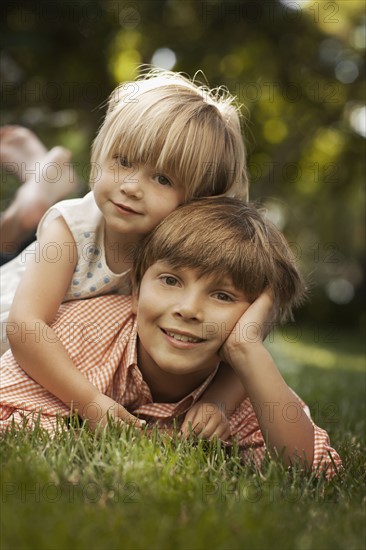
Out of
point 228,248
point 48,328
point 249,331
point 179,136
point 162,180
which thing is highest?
point 179,136

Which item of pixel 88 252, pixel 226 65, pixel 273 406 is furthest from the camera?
pixel 226 65

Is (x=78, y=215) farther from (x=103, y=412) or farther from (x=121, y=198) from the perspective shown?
(x=103, y=412)

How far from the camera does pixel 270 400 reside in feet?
8.89

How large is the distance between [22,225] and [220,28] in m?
8.66

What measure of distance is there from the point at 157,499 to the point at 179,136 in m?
1.48

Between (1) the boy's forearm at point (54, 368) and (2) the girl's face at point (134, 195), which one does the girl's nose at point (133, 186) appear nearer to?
(2) the girl's face at point (134, 195)

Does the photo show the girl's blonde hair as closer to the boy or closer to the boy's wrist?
the boy

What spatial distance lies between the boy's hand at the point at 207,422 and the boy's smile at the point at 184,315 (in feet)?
0.48

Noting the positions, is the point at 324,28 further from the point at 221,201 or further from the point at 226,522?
the point at 226,522

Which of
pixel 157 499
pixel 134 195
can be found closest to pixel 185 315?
pixel 134 195

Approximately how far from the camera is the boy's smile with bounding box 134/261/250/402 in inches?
108

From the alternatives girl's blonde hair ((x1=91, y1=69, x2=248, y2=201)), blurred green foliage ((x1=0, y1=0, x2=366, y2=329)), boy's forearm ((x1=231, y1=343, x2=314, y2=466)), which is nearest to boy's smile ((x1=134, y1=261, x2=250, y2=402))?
boy's forearm ((x1=231, y1=343, x2=314, y2=466))

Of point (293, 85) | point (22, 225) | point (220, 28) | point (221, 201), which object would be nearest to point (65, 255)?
point (221, 201)

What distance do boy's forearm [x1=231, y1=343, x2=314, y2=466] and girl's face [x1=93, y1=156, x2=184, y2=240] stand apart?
62 centimetres
